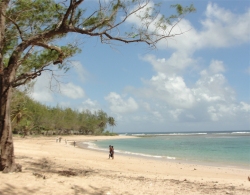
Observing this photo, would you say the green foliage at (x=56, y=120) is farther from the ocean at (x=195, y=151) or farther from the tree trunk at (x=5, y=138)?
the tree trunk at (x=5, y=138)

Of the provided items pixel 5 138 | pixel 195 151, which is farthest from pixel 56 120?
pixel 5 138

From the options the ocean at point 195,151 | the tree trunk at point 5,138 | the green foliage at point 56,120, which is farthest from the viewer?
the green foliage at point 56,120

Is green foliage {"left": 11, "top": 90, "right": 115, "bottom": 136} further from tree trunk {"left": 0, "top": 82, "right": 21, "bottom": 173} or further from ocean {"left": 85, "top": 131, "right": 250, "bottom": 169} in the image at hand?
tree trunk {"left": 0, "top": 82, "right": 21, "bottom": 173}

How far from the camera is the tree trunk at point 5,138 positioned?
7898 millimetres

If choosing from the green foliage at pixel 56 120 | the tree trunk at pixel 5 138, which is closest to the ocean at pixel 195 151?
the green foliage at pixel 56 120

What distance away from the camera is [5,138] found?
8031mm

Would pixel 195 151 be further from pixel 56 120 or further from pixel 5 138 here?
pixel 56 120

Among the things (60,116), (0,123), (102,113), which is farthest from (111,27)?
(102,113)

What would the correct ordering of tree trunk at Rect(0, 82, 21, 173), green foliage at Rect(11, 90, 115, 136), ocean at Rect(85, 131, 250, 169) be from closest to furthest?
tree trunk at Rect(0, 82, 21, 173), ocean at Rect(85, 131, 250, 169), green foliage at Rect(11, 90, 115, 136)

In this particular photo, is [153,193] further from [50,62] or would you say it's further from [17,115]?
[17,115]

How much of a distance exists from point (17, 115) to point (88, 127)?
56.1 meters

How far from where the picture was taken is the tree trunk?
7.90 m

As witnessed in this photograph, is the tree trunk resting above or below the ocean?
above

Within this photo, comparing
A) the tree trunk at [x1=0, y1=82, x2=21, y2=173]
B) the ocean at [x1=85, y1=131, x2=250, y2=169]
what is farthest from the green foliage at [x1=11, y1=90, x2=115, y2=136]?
the tree trunk at [x1=0, y1=82, x2=21, y2=173]
